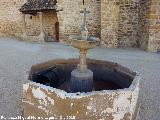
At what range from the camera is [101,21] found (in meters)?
11.2

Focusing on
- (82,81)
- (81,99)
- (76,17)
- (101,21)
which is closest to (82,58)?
(82,81)

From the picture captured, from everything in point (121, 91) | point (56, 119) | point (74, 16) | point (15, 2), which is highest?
point (15, 2)

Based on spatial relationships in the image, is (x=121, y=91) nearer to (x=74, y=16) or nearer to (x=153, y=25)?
(x=153, y=25)

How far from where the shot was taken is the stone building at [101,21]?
34.2 feet

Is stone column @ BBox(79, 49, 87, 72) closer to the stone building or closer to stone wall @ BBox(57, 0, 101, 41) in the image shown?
the stone building

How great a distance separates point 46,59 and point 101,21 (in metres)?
3.28

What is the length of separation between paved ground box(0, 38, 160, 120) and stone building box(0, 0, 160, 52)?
27.5 inches

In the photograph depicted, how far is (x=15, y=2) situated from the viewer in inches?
570

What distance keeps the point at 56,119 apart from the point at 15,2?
455 inches

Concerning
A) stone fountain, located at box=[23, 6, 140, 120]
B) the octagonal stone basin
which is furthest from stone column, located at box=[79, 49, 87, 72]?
the octagonal stone basin

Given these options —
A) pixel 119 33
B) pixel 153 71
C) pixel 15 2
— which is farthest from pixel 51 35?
pixel 153 71

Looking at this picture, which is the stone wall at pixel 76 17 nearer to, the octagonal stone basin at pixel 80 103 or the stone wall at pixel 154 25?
the stone wall at pixel 154 25

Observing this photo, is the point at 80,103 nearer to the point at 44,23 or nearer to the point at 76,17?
the point at 76,17

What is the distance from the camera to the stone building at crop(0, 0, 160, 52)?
1043cm
